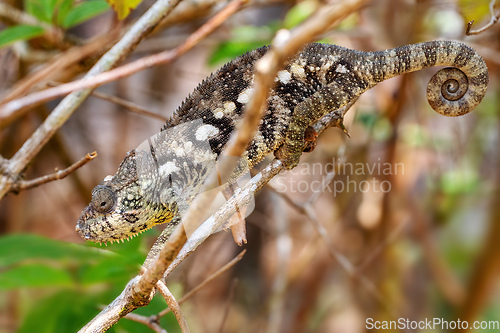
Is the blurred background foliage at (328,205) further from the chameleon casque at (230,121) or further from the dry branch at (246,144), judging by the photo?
the dry branch at (246,144)

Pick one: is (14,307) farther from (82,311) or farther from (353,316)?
(353,316)

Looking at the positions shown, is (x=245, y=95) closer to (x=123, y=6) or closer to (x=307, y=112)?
(x=307, y=112)

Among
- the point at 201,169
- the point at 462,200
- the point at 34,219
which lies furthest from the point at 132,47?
the point at 34,219

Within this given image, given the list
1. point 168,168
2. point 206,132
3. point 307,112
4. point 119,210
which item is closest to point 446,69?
point 307,112

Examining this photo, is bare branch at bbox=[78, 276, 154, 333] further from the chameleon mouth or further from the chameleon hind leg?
the chameleon hind leg

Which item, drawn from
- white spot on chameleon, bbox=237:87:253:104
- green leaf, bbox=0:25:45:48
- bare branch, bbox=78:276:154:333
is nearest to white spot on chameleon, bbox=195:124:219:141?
white spot on chameleon, bbox=237:87:253:104

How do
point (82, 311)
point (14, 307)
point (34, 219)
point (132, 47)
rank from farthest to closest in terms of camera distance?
1. point (34, 219)
2. point (14, 307)
3. point (82, 311)
4. point (132, 47)

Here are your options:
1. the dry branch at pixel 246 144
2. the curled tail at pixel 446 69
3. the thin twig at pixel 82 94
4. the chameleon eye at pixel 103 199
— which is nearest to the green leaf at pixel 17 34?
the thin twig at pixel 82 94
